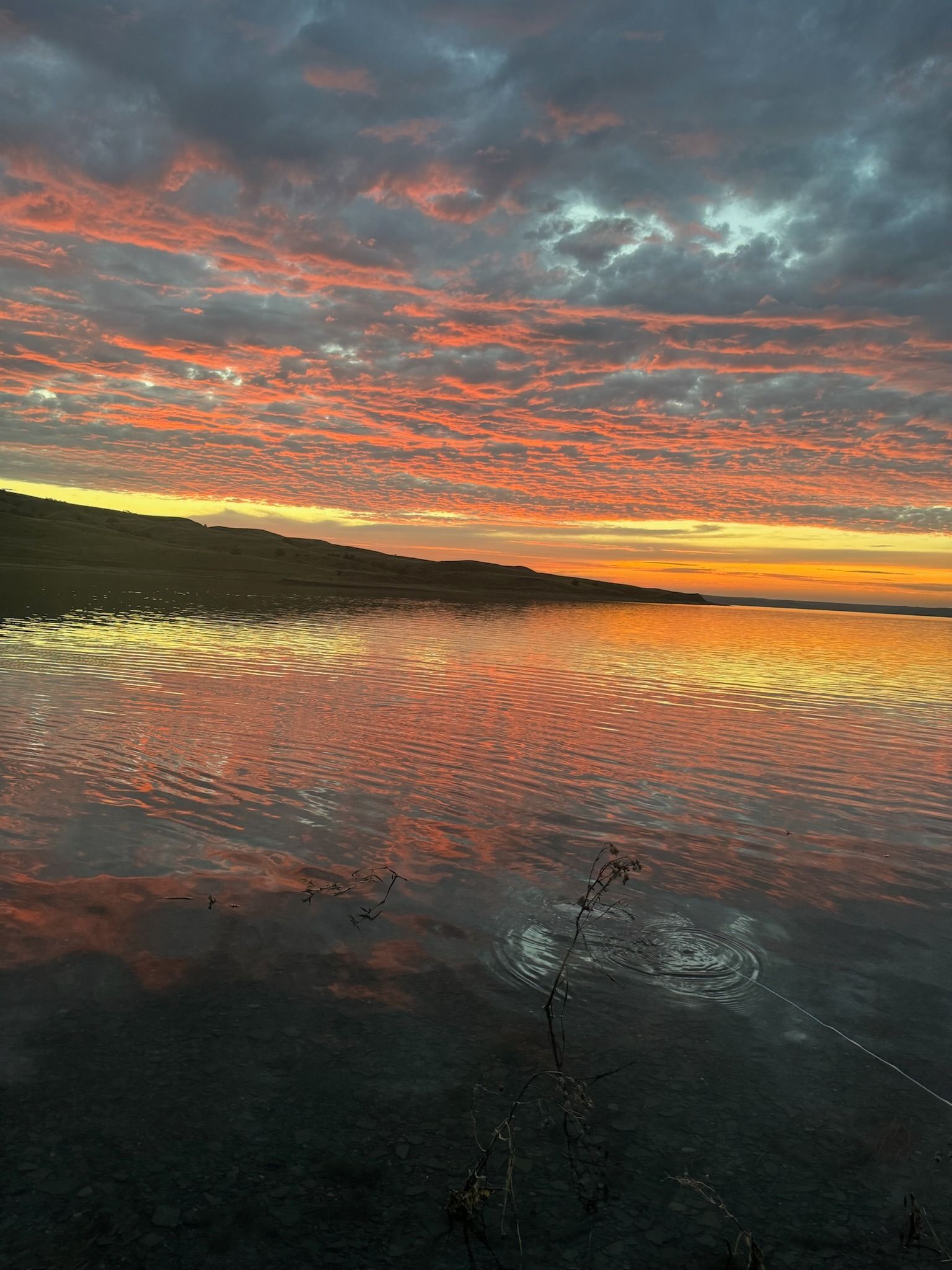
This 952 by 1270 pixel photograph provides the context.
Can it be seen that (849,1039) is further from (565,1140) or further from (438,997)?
(438,997)

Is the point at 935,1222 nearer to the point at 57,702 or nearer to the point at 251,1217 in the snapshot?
the point at 251,1217

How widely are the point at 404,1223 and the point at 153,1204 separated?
1.64 metres

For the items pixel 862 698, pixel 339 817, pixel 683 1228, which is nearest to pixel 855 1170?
pixel 683 1228

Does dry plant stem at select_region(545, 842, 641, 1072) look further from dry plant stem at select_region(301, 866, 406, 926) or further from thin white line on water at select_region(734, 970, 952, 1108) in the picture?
dry plant stem at select_region(301, 866, 406, 926)

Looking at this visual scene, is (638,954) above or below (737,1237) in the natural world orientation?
below

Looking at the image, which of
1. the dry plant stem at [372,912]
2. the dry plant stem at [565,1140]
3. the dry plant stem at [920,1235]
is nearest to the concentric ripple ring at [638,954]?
the dry plant stem at [565,1140]

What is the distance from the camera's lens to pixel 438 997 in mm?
8352

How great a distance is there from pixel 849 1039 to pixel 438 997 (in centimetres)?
406

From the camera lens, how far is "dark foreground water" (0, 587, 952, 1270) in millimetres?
5484

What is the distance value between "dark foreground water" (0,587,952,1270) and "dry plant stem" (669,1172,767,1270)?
0.10 meters

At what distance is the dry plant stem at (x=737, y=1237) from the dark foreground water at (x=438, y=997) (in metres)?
0.10

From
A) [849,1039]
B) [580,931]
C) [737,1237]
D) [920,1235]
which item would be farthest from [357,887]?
[920,1235]

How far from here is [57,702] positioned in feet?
Result: 74.5

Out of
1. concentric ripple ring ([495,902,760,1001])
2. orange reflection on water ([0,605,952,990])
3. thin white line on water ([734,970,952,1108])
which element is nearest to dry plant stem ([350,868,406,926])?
orange reflection on water ([0,605,952,990])
